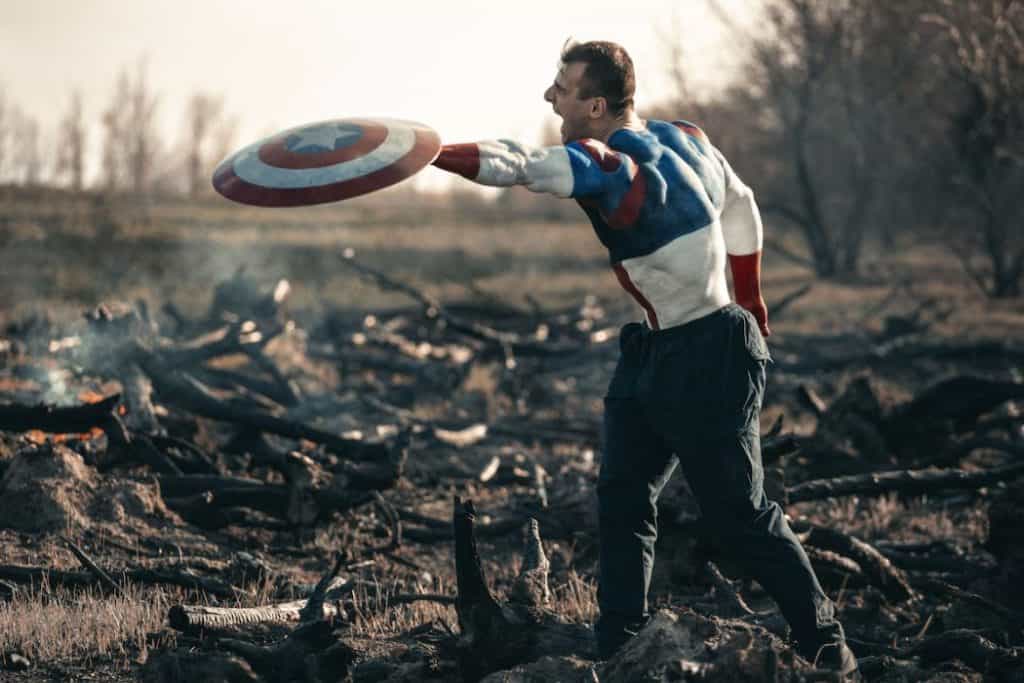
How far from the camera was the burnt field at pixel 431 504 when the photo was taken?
4.46 m

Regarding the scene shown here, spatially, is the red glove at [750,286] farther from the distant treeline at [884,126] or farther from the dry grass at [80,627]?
the distant treeline at [884,126]

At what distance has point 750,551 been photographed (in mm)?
4086

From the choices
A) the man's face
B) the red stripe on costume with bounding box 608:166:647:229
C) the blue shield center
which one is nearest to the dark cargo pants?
the red stripe on costume with bounding box 608:166:647:229

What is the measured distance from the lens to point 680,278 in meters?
4.19

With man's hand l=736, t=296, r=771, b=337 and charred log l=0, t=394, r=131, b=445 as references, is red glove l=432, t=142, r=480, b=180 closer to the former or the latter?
man's hand l=736, t=296, r=771, b=337

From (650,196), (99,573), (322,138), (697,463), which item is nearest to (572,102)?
(650,196)

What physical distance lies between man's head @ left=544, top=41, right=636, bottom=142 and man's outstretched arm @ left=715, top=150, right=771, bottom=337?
0.64m

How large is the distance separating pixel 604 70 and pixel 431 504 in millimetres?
4433

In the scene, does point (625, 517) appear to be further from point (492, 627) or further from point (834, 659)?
point (834, 659)

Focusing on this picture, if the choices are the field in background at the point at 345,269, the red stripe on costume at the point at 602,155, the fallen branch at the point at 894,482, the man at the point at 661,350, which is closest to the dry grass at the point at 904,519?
the fallen branch at the point at 894,482

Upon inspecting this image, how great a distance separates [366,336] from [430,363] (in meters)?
1.34

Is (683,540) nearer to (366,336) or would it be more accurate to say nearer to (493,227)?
(366,336)

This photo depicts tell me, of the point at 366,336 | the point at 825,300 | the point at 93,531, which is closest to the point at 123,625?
the point at 93,531

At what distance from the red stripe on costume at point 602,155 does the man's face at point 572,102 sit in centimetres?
25
